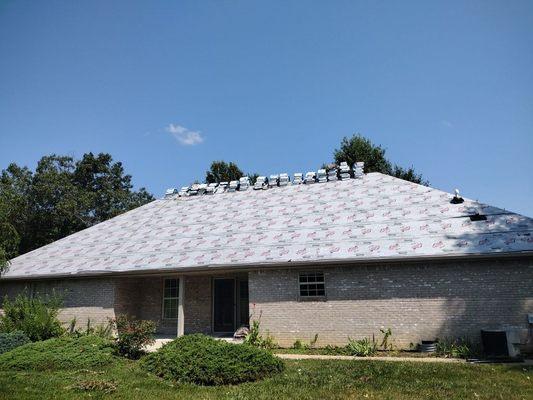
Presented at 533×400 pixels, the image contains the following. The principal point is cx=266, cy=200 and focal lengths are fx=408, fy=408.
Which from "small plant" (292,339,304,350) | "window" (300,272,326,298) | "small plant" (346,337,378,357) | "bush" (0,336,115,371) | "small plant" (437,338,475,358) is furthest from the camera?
"window" (300,272,326,298)

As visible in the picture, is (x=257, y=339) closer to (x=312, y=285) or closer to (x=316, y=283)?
(x=312, y=285)

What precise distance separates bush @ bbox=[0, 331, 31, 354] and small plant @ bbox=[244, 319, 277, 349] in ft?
22.5

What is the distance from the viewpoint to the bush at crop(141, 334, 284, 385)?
8.52 meters

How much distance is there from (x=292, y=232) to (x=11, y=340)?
9.87 m

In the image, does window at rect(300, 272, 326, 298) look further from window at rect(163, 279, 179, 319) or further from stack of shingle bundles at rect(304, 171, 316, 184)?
stack of shingle bundles at rect(304, 171, 316, 184)

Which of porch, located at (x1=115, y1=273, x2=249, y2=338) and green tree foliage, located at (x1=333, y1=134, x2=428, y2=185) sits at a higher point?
green tree foliage, located at (x1=333, y1=134, x2=428, y2=185)

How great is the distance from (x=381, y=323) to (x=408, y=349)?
1060mm

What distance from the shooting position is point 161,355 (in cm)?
970

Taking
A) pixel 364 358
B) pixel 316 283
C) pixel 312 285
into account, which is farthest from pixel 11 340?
pixel 364 358

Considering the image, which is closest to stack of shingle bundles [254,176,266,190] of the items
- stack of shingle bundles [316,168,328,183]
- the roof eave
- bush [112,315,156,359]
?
stack of shingle bundles [316,168,328,183]

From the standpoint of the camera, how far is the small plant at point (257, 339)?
1334 cm

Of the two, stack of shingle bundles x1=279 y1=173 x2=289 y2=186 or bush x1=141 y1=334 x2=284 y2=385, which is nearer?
bush x1=141 y1=334 x2=284 y2=385

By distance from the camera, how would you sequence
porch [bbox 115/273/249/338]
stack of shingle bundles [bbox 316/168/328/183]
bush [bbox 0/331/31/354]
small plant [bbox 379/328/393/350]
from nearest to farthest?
1. bush [bbox 0/331/31/354]
2. small plant [bbox 379/328/393/350]
3. porch [bbox 115/273/249/338]
4. stack of shingle bundles [bbox 316/168/328/183]

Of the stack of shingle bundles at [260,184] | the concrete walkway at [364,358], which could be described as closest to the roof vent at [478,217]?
the concrete walkway at [364,358]
